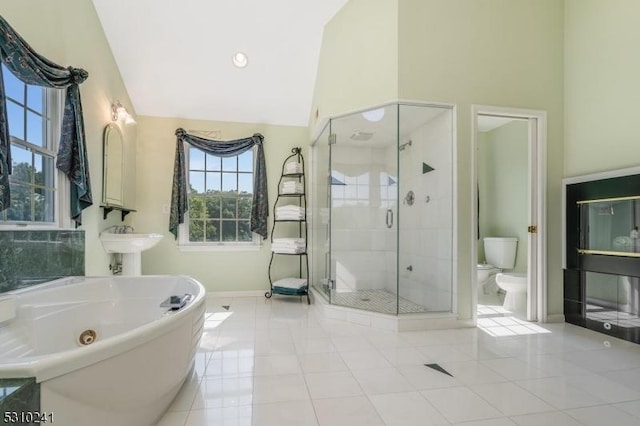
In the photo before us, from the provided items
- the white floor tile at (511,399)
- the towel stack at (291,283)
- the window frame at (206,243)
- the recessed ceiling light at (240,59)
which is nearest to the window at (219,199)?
the window frame at (206,243)

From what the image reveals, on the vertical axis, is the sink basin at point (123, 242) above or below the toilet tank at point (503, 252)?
above

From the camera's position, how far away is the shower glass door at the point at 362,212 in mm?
3542

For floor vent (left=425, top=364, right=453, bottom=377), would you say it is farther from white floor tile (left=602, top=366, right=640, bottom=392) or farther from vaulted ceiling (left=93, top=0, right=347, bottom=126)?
vaulted ceiling (left=93, top=0, right=347, bottom=126)

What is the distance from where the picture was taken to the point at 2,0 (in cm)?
181

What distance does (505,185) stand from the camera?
435 centimetres

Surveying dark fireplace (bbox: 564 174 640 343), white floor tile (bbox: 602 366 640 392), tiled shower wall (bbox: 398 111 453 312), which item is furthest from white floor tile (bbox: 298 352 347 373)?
dark fireplace (bbox: 564 174 640 343)

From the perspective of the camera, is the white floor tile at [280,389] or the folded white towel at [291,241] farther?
the folded white towel at [291,241]

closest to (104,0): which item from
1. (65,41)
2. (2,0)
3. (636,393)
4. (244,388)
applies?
(65,41)

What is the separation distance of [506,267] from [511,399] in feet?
9.02

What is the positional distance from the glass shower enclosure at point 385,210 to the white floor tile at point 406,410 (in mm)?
1225

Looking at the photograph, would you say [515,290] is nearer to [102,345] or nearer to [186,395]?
[186,395]

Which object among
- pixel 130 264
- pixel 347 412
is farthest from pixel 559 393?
pixel 130 264

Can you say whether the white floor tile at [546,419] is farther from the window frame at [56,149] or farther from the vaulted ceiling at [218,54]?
the vaulted ceiling at [218,54]

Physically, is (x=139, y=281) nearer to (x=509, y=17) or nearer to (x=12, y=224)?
(x=12, y=224)
